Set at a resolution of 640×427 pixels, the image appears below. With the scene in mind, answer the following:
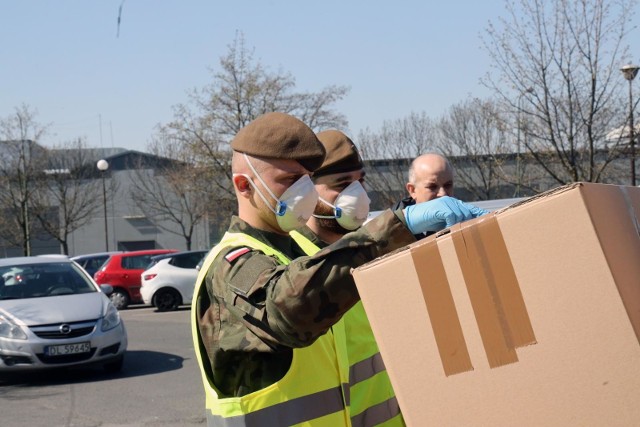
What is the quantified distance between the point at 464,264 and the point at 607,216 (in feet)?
0.88

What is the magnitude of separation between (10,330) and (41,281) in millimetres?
1223

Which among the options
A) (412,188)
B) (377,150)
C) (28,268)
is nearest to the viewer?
(412,188)

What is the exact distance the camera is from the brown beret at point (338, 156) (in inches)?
128

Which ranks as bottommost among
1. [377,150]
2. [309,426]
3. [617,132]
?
[309,426]

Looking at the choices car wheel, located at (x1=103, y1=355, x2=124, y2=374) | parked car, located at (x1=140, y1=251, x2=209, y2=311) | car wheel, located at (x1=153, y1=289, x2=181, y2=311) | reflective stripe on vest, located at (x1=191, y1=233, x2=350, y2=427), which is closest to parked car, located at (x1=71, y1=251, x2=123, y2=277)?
parked car, located at (x1=140, y1=251, x2=209, y2=311)

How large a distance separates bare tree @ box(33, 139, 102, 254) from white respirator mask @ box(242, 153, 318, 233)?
4255 cm

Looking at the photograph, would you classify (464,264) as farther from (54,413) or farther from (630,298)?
(54,413)

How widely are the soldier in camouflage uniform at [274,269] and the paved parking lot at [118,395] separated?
630cm

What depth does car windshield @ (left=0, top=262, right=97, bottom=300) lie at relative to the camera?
11.7m

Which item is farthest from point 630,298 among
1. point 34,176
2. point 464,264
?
point 34,176

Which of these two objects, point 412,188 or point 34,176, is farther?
point 34,176

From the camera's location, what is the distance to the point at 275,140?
2287mm

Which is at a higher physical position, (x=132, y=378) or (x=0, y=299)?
(x=0, y=299)

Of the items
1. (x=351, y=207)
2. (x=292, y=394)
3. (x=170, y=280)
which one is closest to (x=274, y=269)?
(x=292, y=394)
